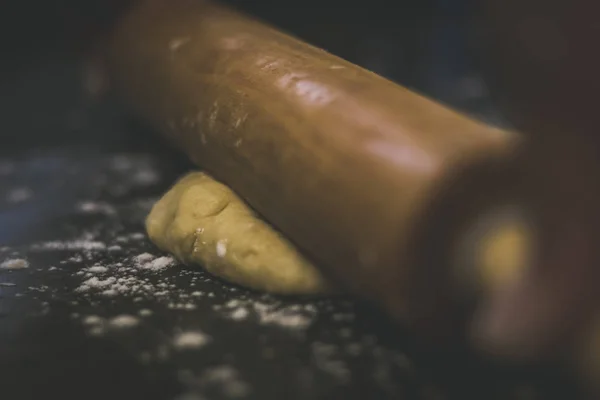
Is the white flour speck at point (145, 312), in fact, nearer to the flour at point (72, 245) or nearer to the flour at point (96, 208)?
the flour at point (72, 245)

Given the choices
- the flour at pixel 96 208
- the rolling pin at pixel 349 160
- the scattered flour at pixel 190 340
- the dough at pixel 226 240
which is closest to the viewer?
the rolling pin at pixel 349 160

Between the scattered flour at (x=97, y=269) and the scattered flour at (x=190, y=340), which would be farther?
the scattered flour at (x=97, y=269)

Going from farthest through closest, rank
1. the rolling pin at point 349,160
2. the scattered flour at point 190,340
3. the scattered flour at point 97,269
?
the scattered flour at point 97,269
the scattered flour at point 190,340
the rolling pin at point 349,160

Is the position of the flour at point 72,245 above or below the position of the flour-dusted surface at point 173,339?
below

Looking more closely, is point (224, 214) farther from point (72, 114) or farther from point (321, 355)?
point (72, 114)

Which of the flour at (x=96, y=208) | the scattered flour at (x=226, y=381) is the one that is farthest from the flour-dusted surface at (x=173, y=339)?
the flour at (x=96, y=208)

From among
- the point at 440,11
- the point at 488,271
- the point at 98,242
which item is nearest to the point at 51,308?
the point at 98,242

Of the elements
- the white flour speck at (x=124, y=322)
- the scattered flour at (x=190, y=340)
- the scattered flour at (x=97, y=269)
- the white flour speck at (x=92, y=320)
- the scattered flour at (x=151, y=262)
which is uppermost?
the scattered flour at (x=190, y=340)
